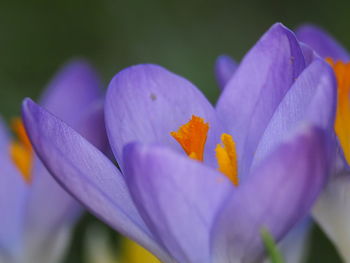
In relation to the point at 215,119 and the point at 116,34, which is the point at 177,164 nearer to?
the point at 215,119

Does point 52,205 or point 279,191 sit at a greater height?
point 279,191

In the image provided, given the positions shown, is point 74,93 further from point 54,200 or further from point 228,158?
point 228,158

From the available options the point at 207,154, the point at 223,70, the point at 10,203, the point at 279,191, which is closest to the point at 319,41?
the point at 223,70

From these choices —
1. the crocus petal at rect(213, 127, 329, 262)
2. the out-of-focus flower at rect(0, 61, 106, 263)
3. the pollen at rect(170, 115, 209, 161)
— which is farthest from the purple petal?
the crocus petal at rect(213, 127, 329, 262)

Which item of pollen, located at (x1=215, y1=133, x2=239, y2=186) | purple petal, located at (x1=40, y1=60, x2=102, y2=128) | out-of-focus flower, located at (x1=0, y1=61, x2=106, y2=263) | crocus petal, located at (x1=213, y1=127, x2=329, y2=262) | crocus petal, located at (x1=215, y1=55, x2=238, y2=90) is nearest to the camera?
crocus petal, located at (x1=213, y1=127, x2=329, y2=262)

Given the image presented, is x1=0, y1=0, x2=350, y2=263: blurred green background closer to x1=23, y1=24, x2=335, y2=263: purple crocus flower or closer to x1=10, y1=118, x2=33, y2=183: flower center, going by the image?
x1=10, y1=118, x2=33, y2=183: flower center

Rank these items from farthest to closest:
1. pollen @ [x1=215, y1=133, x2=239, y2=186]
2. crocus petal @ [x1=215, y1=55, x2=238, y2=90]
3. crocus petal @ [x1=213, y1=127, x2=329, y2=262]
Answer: crocus petal @ [x1=215, y1=55, x2=238, y2=90] → pollen @ [x1=215, y1=133, x2=239, y2=186] → crocus petal @ [x1=213, y1=127, x2=329, y2=262]

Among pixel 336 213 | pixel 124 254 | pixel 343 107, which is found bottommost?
pixel 124 254
